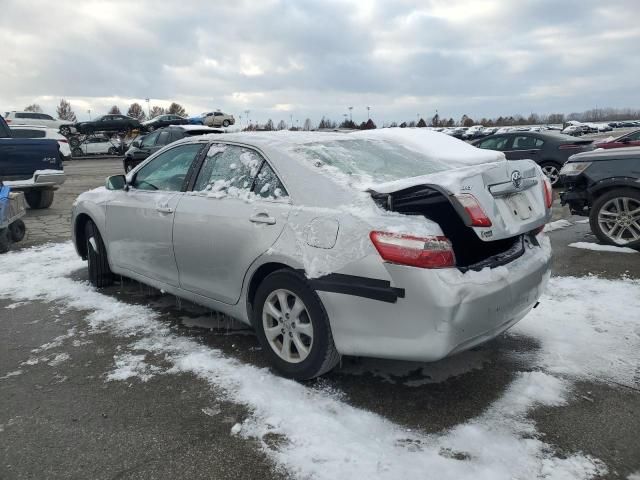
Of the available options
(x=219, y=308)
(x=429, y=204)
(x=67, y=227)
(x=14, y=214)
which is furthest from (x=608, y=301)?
(x=67, y=227)

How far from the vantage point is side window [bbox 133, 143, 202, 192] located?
4.28 m

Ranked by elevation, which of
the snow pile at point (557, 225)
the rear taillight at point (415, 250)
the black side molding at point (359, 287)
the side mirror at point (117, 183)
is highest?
the side mirror at point (117, 183)

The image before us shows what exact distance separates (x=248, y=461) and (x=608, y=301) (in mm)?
3620

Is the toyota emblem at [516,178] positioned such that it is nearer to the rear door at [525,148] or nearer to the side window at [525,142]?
the rear door at [525,148]

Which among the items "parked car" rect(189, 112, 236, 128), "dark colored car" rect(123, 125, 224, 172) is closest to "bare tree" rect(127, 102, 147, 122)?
"parked car" rect(189, 112, 236, 128)

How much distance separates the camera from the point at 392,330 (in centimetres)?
284

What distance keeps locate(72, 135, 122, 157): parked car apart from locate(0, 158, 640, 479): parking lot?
30.0 metres

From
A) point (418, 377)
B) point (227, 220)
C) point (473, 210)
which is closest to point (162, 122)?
point (227, 220)

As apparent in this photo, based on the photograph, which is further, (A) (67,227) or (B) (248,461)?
(A) (67,227)

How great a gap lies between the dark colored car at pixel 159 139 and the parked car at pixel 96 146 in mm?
17006

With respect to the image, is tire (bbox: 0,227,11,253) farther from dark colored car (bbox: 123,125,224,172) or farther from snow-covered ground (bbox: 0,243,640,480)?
dark colored car (bbox: 123,125,224,172)

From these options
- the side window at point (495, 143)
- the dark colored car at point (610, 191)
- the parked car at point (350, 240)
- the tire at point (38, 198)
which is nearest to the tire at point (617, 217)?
the dark colored car at point (610, 191)

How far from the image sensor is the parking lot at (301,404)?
8.29 feet

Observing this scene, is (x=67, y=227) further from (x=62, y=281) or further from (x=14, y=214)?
(x=62, y=281)
